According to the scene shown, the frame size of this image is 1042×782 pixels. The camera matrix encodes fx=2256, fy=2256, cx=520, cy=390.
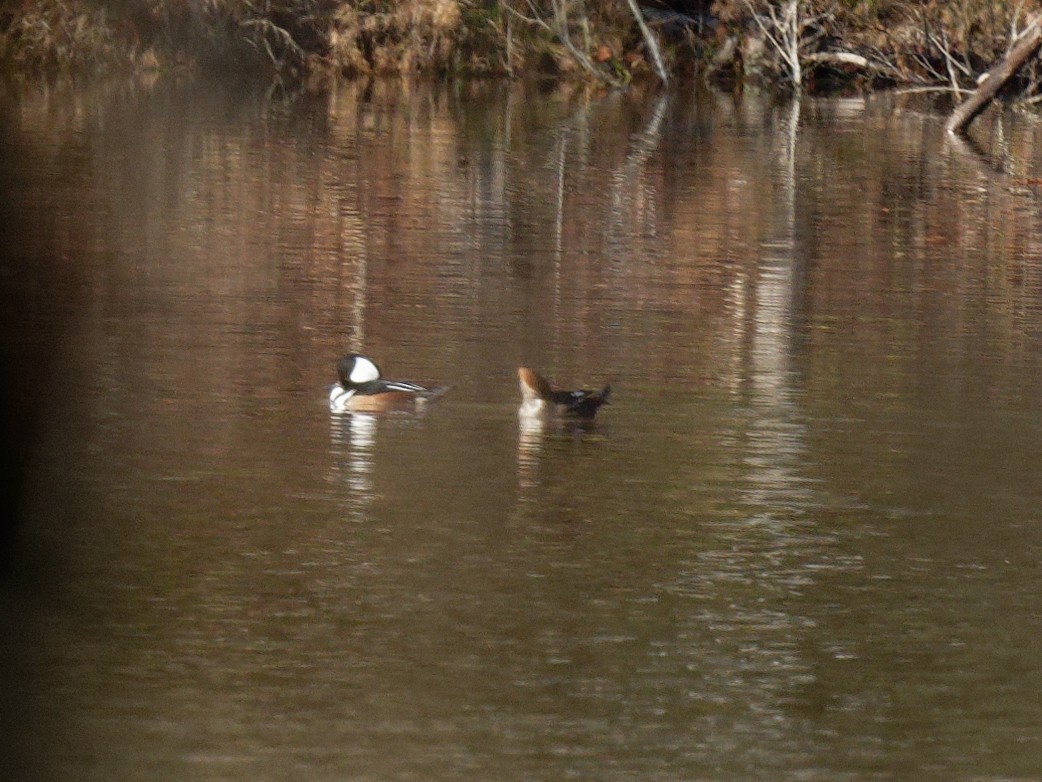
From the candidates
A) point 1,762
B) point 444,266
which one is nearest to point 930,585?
point 1,762

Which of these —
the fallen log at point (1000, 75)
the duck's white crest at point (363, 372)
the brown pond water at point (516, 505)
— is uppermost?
the fallen log at point (1000, 75)

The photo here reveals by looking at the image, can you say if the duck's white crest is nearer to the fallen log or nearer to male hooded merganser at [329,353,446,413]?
male hooded merganser at [329,353,446,413]

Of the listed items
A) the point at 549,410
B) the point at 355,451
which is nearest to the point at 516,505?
the point at 355,451

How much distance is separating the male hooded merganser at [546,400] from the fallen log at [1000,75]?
16097 mm

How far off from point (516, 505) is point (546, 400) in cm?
126

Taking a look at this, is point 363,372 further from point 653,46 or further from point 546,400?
point 653,46

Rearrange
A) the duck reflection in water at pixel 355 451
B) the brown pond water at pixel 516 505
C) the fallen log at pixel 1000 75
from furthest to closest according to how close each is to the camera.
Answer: the fallen log at pixel 1000 75, the duck reflection in water at pixel 355 451, the brown pond water at pixel 516 505

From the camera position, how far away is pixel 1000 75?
24297mm

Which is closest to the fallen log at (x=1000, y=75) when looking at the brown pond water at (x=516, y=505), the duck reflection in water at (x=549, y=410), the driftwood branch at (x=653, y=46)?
the brown pond water at (x=516, y=505)

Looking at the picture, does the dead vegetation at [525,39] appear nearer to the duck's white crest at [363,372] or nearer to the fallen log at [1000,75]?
the fallen log at [1000,75]

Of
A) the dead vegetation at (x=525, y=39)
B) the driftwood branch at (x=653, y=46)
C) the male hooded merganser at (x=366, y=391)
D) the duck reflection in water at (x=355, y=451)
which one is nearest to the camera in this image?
the duck reflection in water at (x=355, y=451)

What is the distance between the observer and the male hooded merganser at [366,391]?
860cm

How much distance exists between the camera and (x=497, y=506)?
7.23 metres

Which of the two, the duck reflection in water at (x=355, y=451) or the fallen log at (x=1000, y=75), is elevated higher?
the fallen log at (x=1000, y=75)
